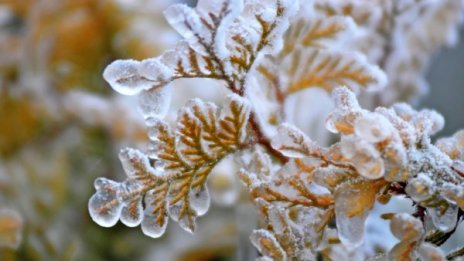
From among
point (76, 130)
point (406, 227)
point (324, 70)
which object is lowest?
point (406, 227)

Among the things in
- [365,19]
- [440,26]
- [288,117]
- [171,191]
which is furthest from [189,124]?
[440,26]

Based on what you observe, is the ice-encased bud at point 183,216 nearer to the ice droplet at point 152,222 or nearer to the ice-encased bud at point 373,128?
the ice droplet at point 152,222

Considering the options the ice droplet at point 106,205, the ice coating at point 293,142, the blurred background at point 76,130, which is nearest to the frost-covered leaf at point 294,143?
the ice coating at point 293,142

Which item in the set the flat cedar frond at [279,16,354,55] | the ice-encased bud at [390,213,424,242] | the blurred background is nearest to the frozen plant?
the ice-encased bud at [390,213,424,242]

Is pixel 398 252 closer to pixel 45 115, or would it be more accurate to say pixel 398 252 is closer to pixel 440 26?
pixel 440 26

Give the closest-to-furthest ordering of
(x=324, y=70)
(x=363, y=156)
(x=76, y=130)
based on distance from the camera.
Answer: (x=363, y=156) < (x=324, y=70) < (x=76, y=130)

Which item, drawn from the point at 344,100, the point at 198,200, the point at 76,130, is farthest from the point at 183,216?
the point at 76,130

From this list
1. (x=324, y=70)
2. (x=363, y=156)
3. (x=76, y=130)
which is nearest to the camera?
(x=363, y=156)

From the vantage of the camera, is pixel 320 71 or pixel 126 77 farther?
pixel 320 71

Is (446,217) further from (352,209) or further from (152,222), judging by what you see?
(152,222)
